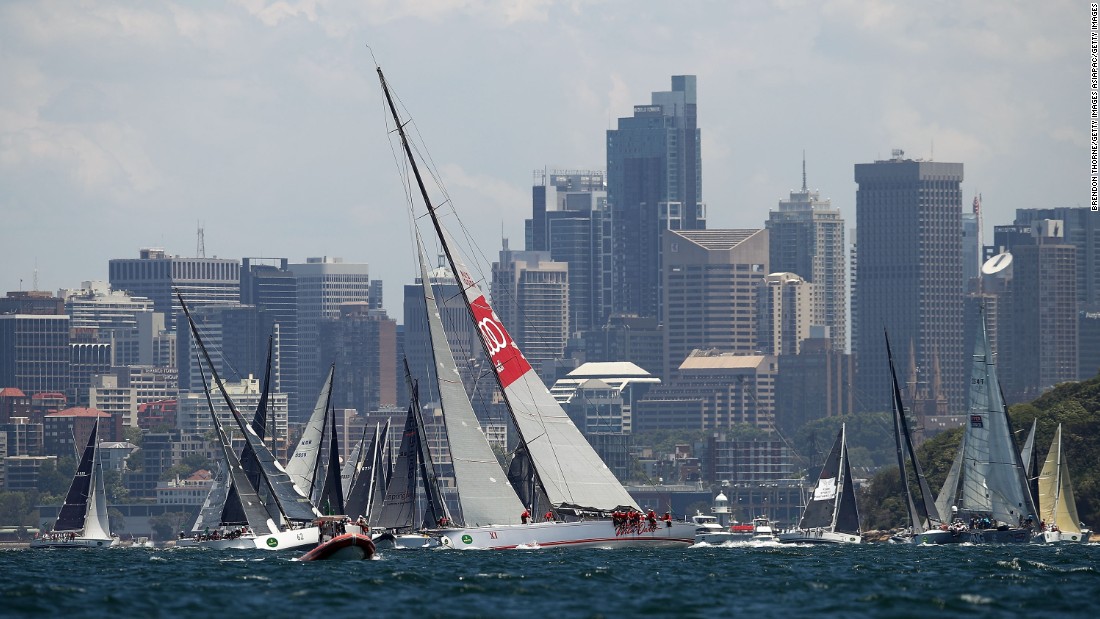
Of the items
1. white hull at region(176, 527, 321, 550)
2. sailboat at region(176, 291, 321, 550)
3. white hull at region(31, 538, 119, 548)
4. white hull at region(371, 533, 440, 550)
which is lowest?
white hull at region(31, 538, 119, 548)

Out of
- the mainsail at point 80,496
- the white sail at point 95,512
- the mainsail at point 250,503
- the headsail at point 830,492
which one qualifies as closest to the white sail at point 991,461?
the headsail at point 830,492

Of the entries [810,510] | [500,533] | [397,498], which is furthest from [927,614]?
[810,510]

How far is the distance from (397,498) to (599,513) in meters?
23.0

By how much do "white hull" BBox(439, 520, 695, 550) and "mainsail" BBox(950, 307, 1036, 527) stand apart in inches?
1251

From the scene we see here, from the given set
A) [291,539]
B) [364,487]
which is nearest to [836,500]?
[364,487]

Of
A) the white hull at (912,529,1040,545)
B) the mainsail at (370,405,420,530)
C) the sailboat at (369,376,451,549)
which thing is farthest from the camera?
the white hull at (912,529,1040,545)

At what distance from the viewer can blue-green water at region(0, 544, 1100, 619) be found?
64.5m

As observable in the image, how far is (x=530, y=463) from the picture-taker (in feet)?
315

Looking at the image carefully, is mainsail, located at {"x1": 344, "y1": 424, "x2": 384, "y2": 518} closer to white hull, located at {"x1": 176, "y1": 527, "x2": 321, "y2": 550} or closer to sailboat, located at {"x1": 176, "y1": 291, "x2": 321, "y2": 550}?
sailboat, located at {"x1": 176, "y1": 291, "x2": 321, "y2": 550}

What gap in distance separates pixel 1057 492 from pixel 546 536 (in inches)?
1878

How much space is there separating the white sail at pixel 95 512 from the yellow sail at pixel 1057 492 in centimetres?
6029

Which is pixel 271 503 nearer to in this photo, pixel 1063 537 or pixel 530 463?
pixel 530 463

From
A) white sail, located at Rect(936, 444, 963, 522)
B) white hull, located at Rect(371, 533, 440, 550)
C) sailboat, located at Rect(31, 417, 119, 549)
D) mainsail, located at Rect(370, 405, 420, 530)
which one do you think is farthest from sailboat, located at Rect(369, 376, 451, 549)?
sailboat, located at Rect(31, 417, 119, 549)

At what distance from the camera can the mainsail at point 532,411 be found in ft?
311
